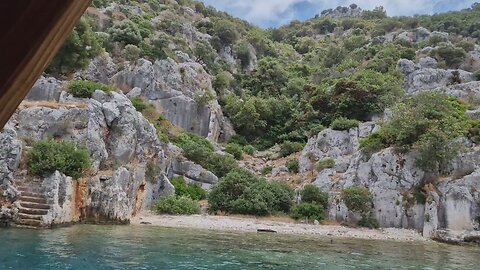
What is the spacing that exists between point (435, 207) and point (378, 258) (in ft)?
32.9

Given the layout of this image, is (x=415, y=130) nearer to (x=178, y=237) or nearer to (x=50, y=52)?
(x=178, y=237)

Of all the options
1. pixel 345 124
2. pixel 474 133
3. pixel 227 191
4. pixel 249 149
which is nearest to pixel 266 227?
pixel 227 191

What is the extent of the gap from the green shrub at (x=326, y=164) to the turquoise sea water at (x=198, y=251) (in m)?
11.2

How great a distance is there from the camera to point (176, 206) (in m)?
24.0

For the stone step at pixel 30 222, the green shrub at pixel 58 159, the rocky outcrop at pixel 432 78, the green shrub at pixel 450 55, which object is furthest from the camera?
the green shrub at pixel 450 55

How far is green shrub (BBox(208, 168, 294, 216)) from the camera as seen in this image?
25.2 metres

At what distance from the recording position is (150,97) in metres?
36.4

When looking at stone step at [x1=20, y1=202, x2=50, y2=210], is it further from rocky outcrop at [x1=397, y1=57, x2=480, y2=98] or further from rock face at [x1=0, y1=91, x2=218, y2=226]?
rocky outcrop at [x1=397, y1=57, x2=480, y2=98]

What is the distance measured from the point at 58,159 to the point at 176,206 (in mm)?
9136

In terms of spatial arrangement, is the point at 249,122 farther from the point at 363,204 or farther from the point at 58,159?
the point at 58,159

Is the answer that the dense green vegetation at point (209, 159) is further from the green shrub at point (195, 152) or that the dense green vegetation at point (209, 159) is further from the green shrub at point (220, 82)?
the green shrub at point (220, 82)

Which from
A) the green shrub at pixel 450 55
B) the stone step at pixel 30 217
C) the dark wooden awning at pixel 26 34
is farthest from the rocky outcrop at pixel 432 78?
the dark wooden awning at pixel 26 34

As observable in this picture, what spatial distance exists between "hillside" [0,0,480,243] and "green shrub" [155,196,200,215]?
75 cm

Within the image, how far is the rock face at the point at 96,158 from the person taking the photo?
51.3 feet
